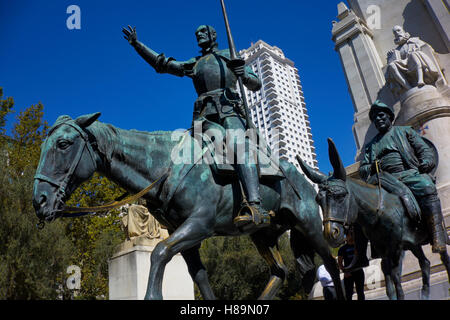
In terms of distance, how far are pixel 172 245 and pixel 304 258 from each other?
2.58 metres

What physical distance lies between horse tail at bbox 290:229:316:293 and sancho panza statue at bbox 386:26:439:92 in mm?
10106

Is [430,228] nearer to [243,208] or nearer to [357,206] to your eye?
[357,206]

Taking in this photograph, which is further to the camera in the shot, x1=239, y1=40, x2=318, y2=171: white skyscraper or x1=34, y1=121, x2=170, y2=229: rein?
x1=239, y1=40, x2=318, y2=171: white skyscraper

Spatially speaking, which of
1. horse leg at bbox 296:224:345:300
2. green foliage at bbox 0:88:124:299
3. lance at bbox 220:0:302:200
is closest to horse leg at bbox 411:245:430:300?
horse leg at bbox 296:224:345:300

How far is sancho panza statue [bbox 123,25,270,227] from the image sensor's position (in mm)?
5016

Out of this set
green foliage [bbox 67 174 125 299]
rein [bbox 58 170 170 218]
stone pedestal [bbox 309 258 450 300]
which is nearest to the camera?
rein [bbox 58 170 170 218]

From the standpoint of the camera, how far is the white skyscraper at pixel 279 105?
117625mm

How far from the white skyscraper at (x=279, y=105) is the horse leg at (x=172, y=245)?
109251 mm

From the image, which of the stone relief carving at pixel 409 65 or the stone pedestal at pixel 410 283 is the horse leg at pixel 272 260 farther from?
the stone relief carving at pixel 409 65

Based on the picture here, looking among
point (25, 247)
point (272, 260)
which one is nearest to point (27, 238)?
point (25, 247)

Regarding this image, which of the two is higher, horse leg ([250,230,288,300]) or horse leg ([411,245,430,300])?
horse leg ([250,230,288,300])

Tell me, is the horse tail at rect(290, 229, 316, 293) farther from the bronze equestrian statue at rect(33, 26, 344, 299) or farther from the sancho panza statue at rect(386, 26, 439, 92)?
the sancho panza statue at rect(386, 26, 439, 92)

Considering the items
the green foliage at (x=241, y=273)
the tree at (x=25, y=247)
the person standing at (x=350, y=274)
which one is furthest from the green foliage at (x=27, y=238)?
the person standing at (x=350, y=274)

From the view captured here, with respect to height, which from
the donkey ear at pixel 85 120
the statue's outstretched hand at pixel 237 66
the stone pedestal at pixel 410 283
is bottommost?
the stone pedestal at pixel 410 283
